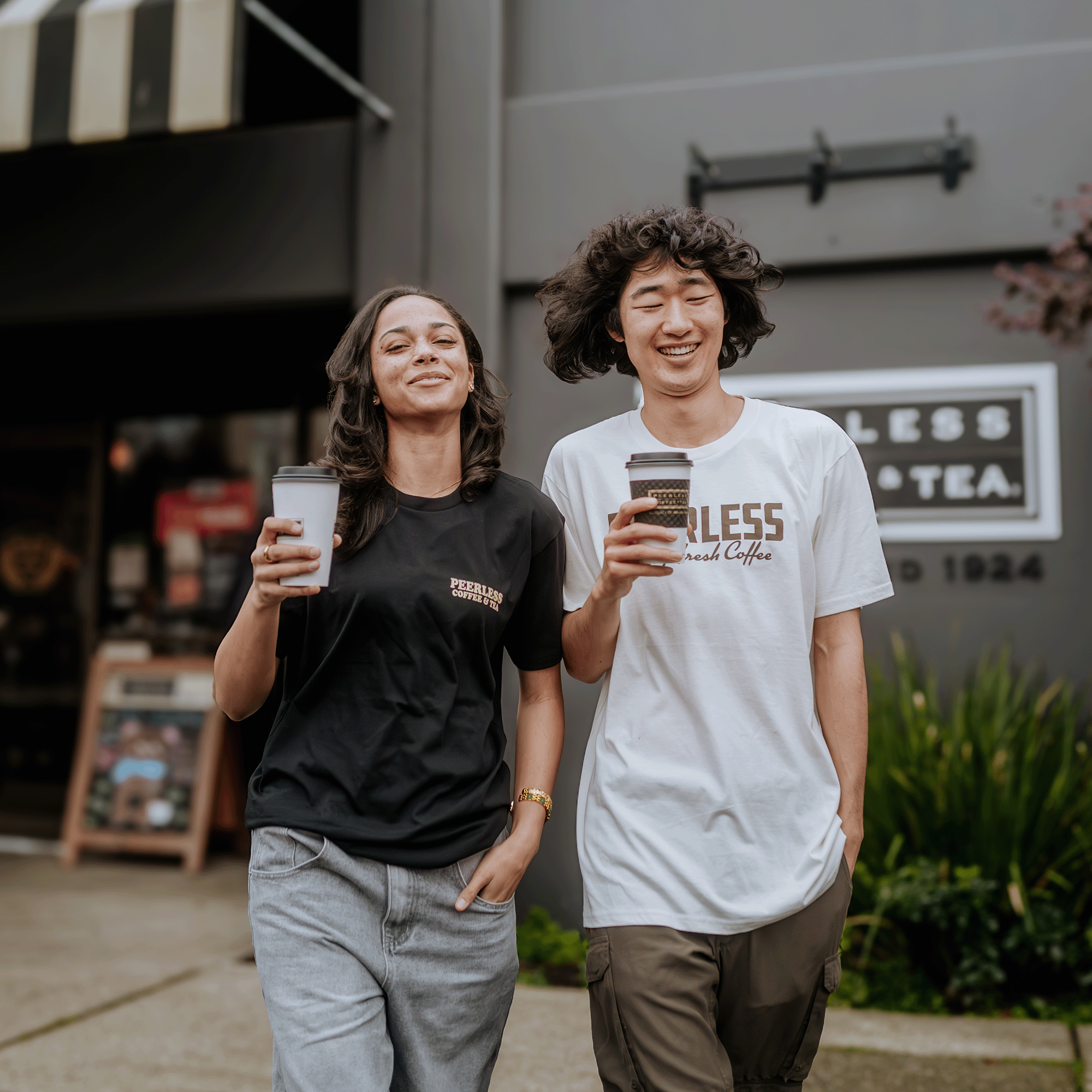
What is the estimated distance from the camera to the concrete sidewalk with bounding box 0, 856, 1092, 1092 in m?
3.70

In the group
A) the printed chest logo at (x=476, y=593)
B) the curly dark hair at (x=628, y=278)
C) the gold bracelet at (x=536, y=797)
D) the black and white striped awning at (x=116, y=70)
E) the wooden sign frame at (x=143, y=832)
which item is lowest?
the wooden sign frame at (x=143, y=832)

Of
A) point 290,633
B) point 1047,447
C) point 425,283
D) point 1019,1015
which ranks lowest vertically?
point 1019,1015

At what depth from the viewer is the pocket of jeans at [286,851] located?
6.43 ft

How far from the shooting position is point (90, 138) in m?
4.86

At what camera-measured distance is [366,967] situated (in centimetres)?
197

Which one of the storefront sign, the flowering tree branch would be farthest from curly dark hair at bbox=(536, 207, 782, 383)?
the storefront sign

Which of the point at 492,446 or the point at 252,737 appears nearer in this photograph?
the point at 492,446

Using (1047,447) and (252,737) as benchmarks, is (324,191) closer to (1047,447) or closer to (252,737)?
(252,737)

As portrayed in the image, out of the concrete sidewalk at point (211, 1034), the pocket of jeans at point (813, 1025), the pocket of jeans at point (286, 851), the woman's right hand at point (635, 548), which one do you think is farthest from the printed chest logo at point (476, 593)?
the concrete sidewalk at point (211, 1034)

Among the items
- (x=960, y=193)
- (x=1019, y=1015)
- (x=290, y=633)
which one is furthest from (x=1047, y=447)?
(x=290, y=633)

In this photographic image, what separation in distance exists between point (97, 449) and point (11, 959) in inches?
142

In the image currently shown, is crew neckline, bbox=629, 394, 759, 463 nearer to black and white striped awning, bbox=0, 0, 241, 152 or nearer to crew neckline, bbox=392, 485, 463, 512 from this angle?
crew neckline, bbox=392, 485, 463, 512

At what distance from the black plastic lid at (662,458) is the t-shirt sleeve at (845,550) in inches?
17.9

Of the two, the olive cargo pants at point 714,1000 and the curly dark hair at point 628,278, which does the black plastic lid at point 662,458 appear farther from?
the olive cargo pants at point 714,1000
